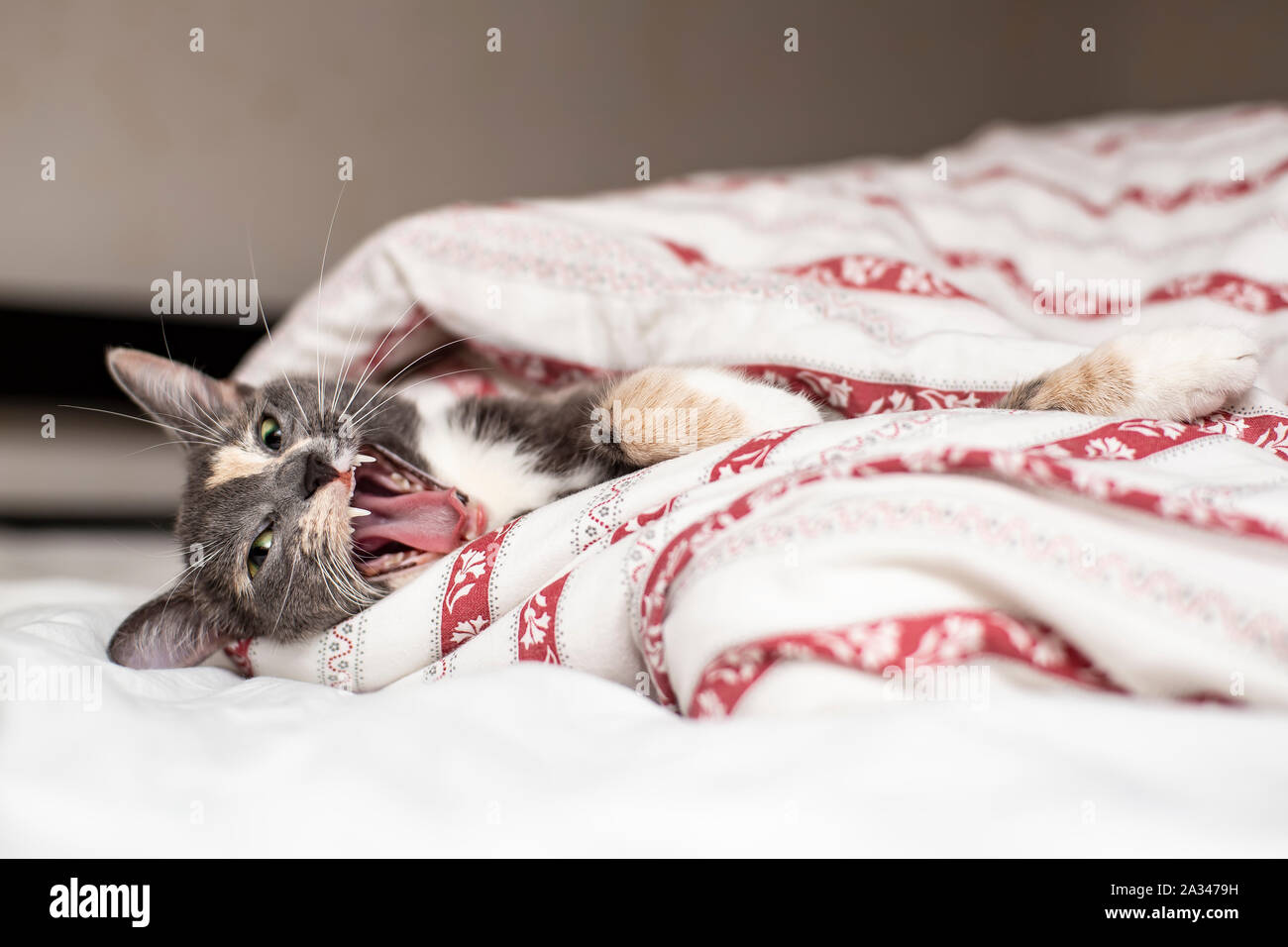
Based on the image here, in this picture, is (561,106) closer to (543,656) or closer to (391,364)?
(391,364)

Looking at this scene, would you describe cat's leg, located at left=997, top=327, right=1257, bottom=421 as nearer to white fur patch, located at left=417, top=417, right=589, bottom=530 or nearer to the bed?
the bed

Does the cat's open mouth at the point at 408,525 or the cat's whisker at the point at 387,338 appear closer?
the cat's open mouth at the point at 408,525

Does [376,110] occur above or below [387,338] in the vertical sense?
above

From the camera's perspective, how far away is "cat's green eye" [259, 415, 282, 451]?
1295mm

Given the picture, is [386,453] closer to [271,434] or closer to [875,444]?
[271,434]

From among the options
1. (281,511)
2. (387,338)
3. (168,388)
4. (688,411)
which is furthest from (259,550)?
(688,411)

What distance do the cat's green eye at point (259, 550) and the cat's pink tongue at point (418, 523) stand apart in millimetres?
115

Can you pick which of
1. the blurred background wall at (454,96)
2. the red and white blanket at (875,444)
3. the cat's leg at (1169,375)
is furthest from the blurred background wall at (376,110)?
the cat's leg at (1169,375)

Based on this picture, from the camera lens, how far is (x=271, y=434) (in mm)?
1302

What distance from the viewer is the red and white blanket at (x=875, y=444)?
66 cm

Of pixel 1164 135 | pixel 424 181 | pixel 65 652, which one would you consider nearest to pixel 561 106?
pixel 424 181

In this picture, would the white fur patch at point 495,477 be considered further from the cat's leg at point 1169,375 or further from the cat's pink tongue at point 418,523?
the cat's leg at point 1169,375

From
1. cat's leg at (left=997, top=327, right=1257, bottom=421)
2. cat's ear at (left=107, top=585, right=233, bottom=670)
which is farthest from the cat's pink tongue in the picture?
cat's leg at (left=997, top=327, right=1257, bottom=421)

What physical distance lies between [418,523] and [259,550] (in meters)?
0.22
